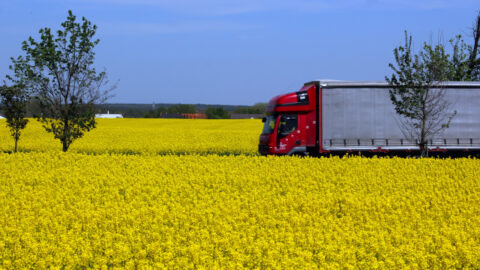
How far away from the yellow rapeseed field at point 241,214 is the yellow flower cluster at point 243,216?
0.03 metres

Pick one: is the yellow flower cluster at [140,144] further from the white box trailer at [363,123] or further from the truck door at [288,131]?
the white box trailer at [363,123]

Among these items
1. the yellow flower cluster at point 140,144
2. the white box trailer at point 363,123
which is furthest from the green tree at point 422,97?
the yellow flower cluster at point 140,144

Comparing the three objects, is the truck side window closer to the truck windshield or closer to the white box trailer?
the truck windshield

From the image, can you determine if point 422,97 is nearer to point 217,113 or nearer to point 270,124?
point 270,124

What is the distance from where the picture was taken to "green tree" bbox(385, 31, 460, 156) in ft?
77.7

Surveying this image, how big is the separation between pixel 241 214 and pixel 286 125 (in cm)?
1303

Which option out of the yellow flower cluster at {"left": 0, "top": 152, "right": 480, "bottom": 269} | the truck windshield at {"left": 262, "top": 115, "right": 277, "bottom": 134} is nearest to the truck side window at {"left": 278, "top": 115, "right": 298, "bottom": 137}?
the truck windshield at {"left": 262, "top": 115, "right": 277, "bottom": 134}

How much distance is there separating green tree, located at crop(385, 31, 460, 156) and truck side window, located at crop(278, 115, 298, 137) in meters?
4.37

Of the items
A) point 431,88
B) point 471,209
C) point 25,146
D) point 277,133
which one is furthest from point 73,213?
point 25,146

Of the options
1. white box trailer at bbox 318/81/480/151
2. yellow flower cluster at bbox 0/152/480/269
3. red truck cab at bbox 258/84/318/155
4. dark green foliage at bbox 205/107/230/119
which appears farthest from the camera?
dark green foliage at bbox 205/107/230/119

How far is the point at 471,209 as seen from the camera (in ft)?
39.0

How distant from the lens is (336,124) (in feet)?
76.3

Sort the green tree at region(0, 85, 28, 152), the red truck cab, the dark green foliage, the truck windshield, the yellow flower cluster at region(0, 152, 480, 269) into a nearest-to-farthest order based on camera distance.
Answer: the yellow flower cluster at region(0, 152, 480, 269) < the red truck cab < the truck windshield < the green tree at region(0, 85, 28, 152) < the dark green foliage

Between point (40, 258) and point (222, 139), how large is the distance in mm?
32811
